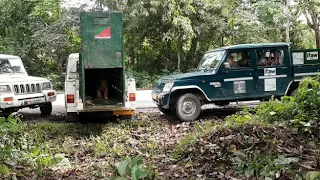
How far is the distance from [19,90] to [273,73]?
670 centimetres

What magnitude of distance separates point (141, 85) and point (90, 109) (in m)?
13.4

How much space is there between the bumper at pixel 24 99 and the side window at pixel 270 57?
5.80 meters

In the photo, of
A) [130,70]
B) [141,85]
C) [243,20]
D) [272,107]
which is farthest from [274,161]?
[130,70]

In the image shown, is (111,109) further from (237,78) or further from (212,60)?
(237,78)

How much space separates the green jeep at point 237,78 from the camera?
28.5 ft

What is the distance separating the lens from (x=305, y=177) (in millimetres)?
3090

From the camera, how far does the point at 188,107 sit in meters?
8.70

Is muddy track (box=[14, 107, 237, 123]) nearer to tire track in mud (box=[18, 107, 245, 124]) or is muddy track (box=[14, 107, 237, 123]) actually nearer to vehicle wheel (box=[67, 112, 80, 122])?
tire track in mud (box=[18, 107, 245, 124])

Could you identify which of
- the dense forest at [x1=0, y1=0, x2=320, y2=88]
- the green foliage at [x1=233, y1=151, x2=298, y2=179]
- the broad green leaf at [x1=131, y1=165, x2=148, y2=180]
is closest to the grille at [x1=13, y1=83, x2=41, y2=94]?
the broad green leaf at [x1=131, y1=165, x2=148, y2=180]

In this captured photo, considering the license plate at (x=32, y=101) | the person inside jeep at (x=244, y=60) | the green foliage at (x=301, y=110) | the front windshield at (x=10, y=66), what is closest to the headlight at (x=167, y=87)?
the person inside jeep at (x=244, y=60)

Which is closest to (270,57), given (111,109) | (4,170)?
(111,109)

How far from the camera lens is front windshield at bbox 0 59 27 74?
10.0 metres

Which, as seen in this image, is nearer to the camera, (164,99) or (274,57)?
(164,99)

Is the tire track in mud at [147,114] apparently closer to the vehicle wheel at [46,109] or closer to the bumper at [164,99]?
the vehicle wheel at [46,109]
